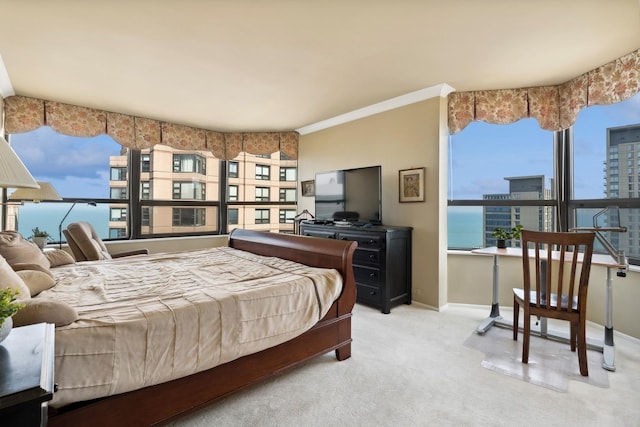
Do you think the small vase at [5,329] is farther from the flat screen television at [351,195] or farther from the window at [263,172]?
the window at [263,172]

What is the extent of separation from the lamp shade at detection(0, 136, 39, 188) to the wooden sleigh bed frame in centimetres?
95

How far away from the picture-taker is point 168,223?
5.04 meters

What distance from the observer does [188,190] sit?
205 inches

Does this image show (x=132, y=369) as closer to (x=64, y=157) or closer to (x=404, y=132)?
(x=404, y=132)

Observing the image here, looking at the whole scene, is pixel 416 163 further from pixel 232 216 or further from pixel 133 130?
pixel 133 130

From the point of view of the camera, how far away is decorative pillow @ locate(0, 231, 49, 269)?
2.13 meters

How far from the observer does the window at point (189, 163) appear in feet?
17.0

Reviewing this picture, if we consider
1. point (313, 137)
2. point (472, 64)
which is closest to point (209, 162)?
point (313, 137)

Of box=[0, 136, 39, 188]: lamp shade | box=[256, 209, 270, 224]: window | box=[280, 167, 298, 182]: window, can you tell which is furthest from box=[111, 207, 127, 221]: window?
box=[0, 136, 39, 188]: lamp shade

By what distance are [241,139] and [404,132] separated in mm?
2845

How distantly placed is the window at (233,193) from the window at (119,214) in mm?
1599

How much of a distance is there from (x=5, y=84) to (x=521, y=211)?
587cm

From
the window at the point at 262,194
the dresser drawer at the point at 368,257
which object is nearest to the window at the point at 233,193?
the window at the point at 262,194

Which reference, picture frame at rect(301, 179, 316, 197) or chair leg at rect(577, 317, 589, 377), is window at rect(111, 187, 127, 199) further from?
chair leg at rect(577, 317, 589, 377)
